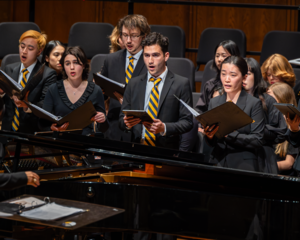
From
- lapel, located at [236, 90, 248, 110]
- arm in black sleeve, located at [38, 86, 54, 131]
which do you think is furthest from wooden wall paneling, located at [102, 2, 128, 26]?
lapel, located at [236, 90, 248, 110]

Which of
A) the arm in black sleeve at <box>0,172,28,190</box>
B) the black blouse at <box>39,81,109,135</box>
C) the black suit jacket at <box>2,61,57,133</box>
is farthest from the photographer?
the black suit jacket at <box>2,61,57,133</box>

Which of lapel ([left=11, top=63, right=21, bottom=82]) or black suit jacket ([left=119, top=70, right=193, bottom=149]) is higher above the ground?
lapel ([left=11, top=63, right=21, bottom=82])

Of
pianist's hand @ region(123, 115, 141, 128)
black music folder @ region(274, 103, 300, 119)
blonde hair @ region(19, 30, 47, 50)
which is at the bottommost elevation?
pianist's hand @ region(123, 115, 141, 128)

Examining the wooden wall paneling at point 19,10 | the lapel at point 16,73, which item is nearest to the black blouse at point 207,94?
the lapel at point 16,73

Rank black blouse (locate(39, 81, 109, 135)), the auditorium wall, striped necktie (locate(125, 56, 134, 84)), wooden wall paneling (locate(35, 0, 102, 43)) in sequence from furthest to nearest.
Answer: wooden wall paneling (locate(35, 0, 102, 43)) → the auditorium wall → striped necktie (locate(125, 56, 134, 84)) → black blouse (locate(39, 81, 109, 135))

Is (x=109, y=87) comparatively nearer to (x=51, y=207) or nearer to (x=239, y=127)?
(x=239, y=127)

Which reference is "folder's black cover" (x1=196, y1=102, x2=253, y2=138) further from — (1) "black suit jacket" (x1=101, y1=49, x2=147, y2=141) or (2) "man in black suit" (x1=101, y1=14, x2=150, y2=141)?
(1) "black suit jacket" (x1=101, y1=49, x2=147, y2=141)

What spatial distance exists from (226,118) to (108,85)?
3.00 ft

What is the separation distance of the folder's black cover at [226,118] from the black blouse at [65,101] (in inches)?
34.8

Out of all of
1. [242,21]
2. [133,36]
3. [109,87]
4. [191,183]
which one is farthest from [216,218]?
[242,21]

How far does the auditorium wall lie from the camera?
5305 millimetres

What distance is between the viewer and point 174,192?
195 cm

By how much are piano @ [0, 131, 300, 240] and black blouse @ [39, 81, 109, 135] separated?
1.36 feet

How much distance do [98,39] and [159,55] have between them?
2.08 metres
